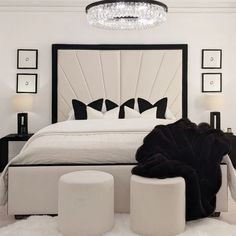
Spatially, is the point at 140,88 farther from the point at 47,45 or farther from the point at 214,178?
the point at 214,178

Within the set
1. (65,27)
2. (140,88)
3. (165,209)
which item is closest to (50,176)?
(165,209)

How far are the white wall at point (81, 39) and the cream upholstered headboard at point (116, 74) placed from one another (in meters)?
0.14

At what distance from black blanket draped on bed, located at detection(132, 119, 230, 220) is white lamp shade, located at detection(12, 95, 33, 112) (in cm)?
263

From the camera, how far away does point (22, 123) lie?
5031 millimetres

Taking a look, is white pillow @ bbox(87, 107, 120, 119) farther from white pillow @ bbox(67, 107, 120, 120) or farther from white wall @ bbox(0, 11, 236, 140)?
white wall @ bbox(0, 11, 236, 140)

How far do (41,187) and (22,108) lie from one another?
2.46m

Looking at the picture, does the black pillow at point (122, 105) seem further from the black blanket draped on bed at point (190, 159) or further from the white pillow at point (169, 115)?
the black blanket draped on bed at point (190, 159)

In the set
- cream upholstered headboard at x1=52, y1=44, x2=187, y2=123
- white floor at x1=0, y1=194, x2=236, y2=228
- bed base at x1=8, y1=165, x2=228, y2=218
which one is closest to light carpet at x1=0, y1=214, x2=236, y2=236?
bed base at x1=8, y1=165, x2=228, y2=218

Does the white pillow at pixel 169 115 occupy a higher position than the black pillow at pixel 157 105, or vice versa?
the black pillow at pixel 157 105

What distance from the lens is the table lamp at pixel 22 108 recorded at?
4.97m

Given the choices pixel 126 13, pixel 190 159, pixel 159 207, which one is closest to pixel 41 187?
pixel 159 207

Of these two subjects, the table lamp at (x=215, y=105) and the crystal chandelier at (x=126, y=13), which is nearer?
the crystal chandelier at (x=126, y=13)

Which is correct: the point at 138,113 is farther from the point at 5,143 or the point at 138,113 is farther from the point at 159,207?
the point at 159,207

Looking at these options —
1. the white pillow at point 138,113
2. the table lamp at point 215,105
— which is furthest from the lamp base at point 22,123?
the table lamp at point 215,105
